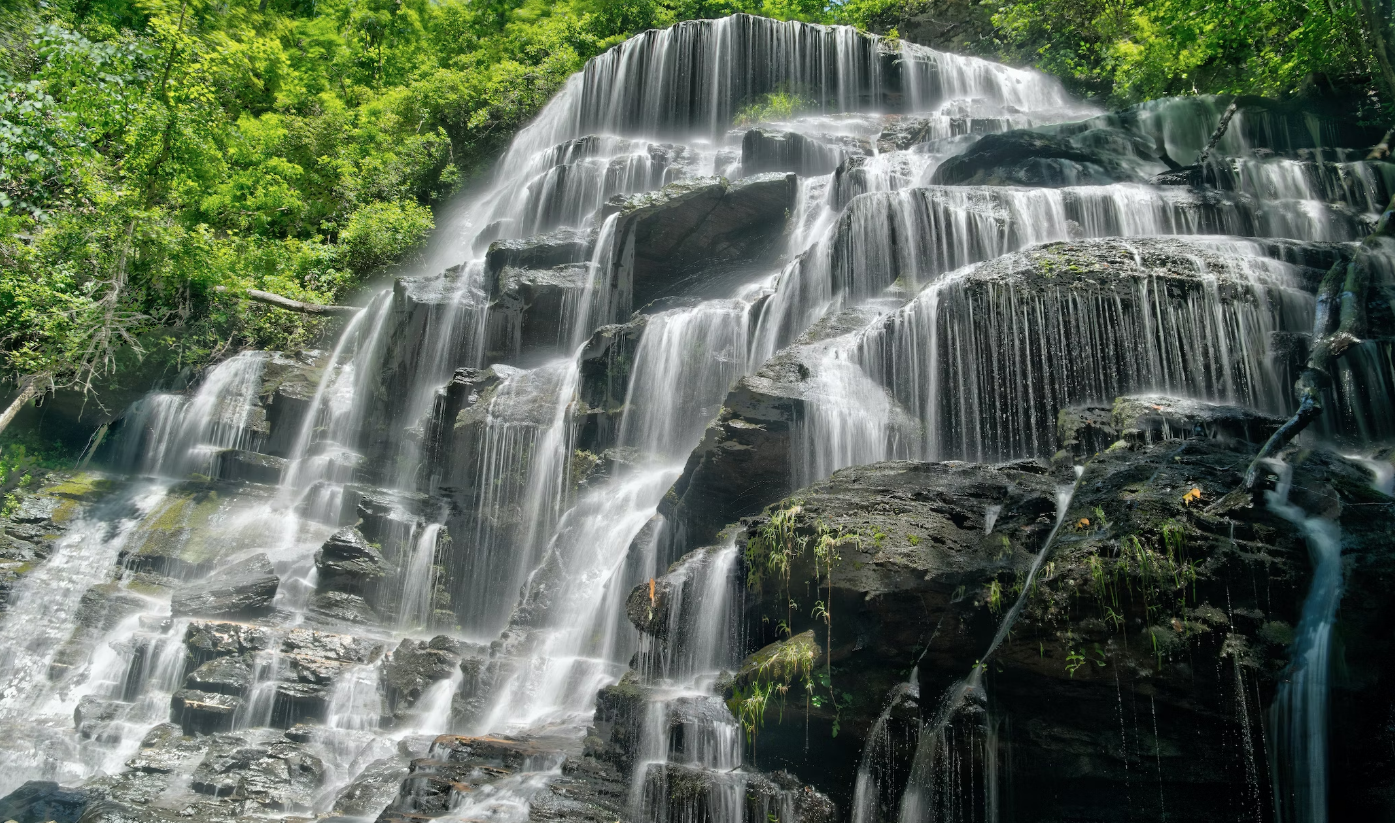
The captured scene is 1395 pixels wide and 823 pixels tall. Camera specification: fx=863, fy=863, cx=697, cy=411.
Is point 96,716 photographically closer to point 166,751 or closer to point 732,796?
point 166,751

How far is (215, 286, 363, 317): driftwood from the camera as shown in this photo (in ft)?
65.2

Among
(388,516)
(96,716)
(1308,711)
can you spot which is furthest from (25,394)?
(1308,711)

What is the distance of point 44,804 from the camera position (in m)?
8.90

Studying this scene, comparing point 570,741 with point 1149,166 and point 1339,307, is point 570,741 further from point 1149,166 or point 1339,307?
point 1149,166

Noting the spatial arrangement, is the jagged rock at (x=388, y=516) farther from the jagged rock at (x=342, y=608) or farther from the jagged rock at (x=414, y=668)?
the jagged rock at (x=414, y=668)

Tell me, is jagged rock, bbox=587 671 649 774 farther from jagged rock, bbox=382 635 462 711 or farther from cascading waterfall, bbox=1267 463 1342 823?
cascading waterfall, bbox=1267 463 1342 823

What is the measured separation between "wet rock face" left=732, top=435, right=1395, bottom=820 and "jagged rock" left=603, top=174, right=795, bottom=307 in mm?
11037

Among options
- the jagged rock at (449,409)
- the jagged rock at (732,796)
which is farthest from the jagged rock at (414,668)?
the jagged rock at (732,796)

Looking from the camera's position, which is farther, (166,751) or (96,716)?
(96,716)

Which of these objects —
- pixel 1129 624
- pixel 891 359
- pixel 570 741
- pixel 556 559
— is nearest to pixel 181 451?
pixel 556 559

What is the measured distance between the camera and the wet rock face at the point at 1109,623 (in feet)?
16.8

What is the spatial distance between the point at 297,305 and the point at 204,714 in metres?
12.0

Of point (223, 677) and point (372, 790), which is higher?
point (223, 677)

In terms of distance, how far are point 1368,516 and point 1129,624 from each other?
1.64m
